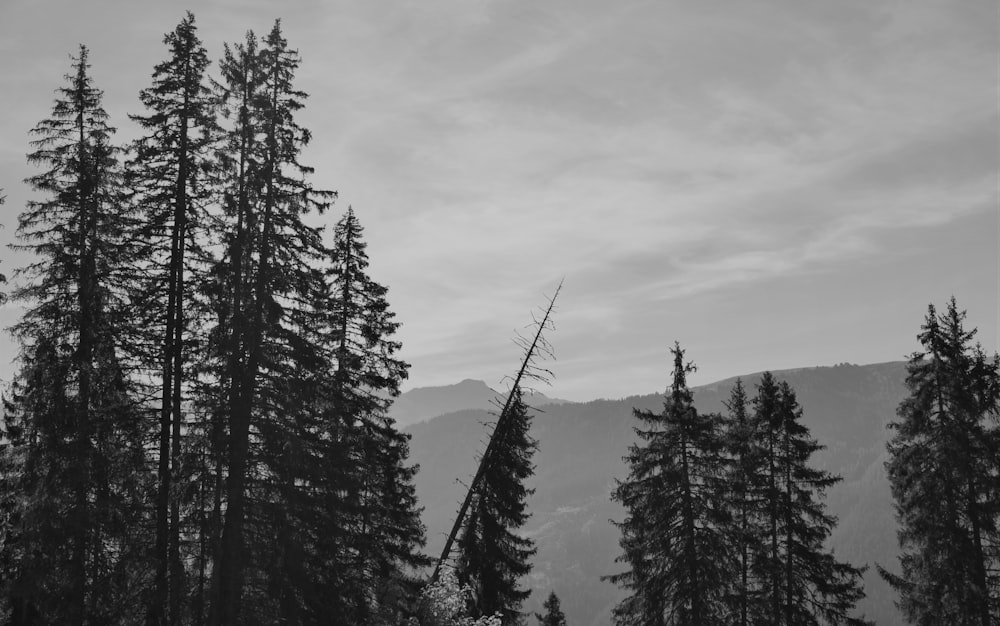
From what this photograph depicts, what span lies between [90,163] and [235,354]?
8456 millimetres

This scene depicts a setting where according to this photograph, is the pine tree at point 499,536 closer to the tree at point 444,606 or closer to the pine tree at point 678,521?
the pine tree at point 678,521

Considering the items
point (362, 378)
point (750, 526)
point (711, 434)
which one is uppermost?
point (362, 378)

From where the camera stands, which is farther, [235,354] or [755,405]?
[755,405]

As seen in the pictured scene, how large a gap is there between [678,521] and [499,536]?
6557mm

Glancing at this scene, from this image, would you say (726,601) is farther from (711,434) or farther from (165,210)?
(165,210)

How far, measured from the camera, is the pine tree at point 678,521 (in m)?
23.7

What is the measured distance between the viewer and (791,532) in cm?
2547

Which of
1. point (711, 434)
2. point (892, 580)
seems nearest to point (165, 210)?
point (711, 434)

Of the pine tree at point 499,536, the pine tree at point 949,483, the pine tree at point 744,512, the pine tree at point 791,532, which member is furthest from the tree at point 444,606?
the pine tree at point 949,483

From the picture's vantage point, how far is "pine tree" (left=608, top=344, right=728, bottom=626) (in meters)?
23.7

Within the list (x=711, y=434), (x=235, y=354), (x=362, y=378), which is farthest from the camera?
(x=711, y=434)

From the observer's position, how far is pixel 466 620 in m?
13.8

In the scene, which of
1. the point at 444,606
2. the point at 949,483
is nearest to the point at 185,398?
the point at 444,606

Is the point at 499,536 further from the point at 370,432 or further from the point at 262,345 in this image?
the point at 262,345
